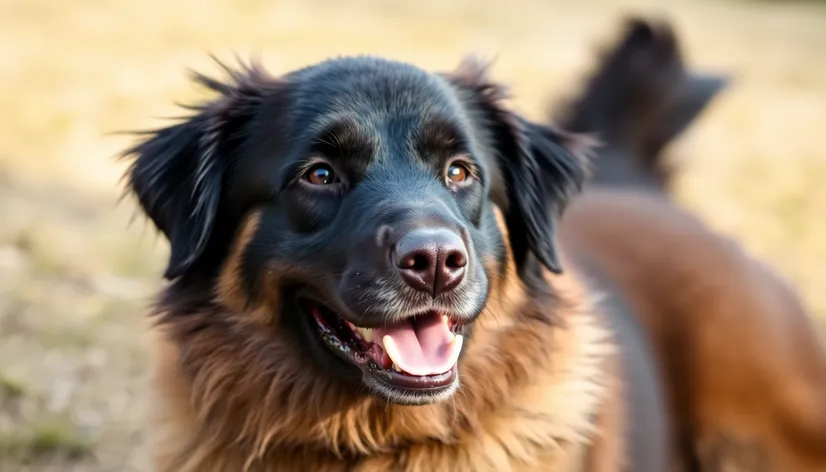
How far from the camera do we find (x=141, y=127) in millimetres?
8945

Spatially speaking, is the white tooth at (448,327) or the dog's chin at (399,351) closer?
the dog's chin at (399,351)

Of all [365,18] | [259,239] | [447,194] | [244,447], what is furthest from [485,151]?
[365,18]

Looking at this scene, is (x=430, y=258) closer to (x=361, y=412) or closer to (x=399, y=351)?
(x=399, y=351)

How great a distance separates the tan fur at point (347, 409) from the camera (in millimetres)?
3256

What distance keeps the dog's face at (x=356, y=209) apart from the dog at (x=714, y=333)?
96 centimetres

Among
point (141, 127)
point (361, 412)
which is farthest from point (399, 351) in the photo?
point (141, 127)

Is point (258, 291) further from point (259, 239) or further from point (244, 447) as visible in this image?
point (244, 447)

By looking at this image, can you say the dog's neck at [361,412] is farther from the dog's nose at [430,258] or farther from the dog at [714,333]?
the dog at [714,333]

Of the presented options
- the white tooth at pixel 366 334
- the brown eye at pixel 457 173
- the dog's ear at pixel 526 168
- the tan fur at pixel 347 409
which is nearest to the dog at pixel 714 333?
the dog's ear at pixel 526 168

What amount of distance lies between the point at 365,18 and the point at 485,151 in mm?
12581

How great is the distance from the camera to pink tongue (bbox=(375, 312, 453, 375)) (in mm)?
2975

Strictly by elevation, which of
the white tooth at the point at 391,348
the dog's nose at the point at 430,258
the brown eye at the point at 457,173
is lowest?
the white tooth at the point at 391,348

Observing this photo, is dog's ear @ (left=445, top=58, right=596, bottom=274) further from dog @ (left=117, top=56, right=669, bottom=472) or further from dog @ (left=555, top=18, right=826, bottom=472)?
dog @ (left=555, top=18, right=826, bottom=472)

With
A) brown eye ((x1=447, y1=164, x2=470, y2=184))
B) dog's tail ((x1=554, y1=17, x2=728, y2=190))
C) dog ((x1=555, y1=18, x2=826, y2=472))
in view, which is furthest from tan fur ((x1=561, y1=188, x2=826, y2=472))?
brown eye ((x1=447, y1=164, x2=470, y2=184))
